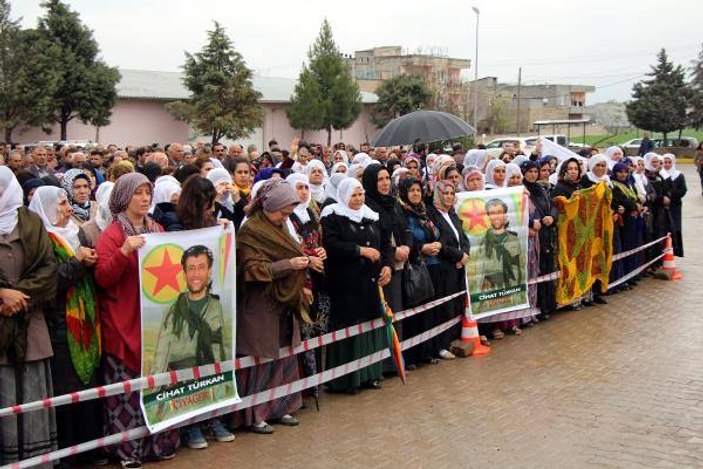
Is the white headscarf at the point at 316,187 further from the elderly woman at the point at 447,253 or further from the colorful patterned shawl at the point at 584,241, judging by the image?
the colorful patterned shawl at the point at 584,241

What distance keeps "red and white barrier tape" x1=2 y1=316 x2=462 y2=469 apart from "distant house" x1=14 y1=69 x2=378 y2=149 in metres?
33.3

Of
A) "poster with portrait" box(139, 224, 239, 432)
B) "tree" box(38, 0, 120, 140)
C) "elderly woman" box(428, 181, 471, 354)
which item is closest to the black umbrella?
"elderly woman" box(428, 181, 471, 354)

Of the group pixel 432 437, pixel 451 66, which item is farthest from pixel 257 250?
pixel 451 66

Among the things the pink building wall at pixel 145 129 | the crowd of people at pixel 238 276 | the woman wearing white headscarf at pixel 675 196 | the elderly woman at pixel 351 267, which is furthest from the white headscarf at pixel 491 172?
the pink building wall at pixel 145 129

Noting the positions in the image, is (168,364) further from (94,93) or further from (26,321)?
(94,93)

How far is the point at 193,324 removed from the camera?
5.59 m

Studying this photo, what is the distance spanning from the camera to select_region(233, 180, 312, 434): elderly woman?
5.95 metres

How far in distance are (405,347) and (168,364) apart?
288 cm

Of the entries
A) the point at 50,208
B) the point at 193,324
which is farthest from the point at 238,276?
the point at 50,208

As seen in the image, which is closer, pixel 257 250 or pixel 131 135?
pixel 257 250

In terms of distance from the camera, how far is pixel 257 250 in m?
5.98

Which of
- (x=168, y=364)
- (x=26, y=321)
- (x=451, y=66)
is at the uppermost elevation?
(x=451, y=66)

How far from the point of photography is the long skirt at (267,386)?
6.17 metres

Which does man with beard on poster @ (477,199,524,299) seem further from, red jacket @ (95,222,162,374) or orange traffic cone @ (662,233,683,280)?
orange traffic cone @ (662,233,683,280)
